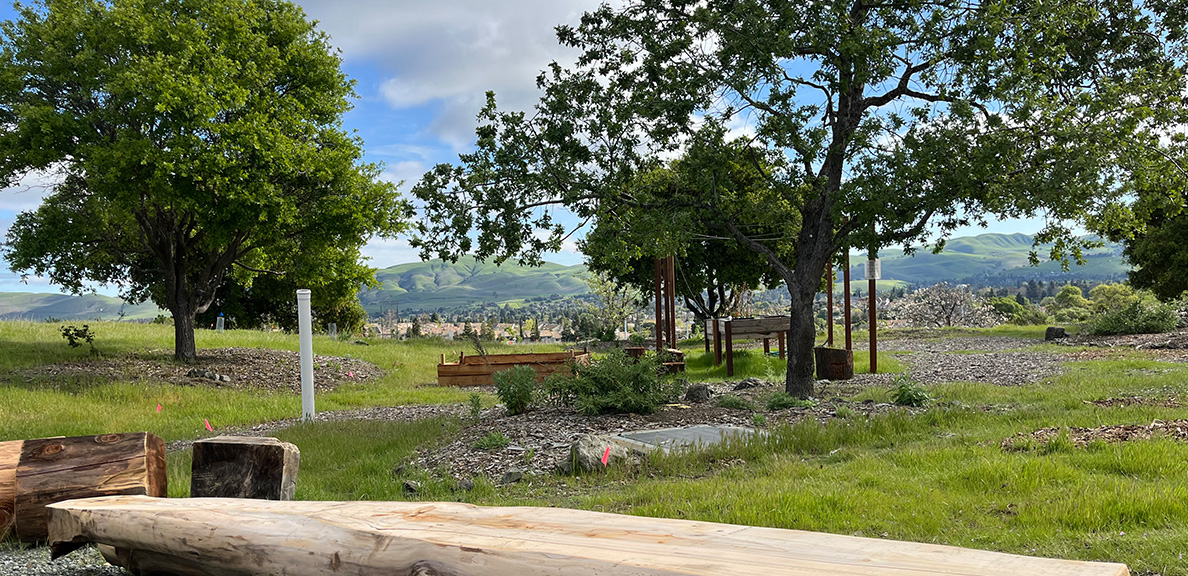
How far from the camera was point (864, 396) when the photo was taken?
453 inches

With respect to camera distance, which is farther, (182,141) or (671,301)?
(671,301)

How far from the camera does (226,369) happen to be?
1872 centimetres

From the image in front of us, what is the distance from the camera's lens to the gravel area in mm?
4617

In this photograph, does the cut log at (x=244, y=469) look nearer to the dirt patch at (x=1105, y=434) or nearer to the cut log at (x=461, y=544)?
the cut log at (x=461, y=544)

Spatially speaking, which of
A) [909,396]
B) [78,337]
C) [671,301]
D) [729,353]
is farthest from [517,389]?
[78,337]

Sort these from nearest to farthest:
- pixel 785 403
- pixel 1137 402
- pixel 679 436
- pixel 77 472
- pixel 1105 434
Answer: pixel 77 472 < pixel 1105 434 < pixel 679 436 < pixel 1137 402 < pixel 785 403

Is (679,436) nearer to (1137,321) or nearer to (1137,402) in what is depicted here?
(1137,402)

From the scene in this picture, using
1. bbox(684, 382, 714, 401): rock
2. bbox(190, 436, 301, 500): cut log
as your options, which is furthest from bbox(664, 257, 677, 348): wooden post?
bbox(190, 436, 301, 500): cut log

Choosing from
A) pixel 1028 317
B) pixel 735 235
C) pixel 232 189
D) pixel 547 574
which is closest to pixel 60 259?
pixel 232 189

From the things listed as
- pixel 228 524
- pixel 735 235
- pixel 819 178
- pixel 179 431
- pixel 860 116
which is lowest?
pixel 179 431

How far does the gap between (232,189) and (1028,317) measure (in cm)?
4167

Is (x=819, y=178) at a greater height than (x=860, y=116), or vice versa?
(x=860, y=116)

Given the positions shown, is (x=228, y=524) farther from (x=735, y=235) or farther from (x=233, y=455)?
(x=735, y=235)

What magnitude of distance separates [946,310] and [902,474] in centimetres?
4199
